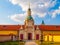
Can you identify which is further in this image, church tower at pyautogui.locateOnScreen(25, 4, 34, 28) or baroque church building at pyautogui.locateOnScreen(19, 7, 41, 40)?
church tower at pyautogui.locateOnScreen(25, 4, 34, 28)

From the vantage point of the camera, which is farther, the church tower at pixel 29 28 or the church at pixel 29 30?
the church tower at pixel 29 28

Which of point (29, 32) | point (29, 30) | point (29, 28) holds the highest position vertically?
point (29, 28)

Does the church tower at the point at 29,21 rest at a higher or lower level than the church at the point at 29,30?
higher

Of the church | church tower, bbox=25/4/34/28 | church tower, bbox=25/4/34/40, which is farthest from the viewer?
church tower, bbox=25/4/34/28

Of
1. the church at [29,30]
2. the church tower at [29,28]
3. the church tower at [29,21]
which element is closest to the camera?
the church at [29,30]

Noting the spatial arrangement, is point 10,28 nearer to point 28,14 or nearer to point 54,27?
point 28,14

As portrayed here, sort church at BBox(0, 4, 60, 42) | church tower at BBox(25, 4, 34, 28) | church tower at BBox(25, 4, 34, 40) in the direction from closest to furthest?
church at BBox(0, 4, 60, 42) → church tower at BBox(25, 4, 34, 40) → church tower at BBox(25, 4, 34, 28)

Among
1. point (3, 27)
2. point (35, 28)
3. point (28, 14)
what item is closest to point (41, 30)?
point (35, 28)

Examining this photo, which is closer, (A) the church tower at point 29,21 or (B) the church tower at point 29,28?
(B) the church tower at point 29,28

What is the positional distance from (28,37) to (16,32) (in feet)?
10.6

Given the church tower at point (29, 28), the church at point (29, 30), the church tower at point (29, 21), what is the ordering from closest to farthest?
the church at point (29, 30) < the church tower at point (29, 28) < the church tower at point (29, 21)

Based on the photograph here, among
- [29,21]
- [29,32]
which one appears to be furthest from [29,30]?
[29,21]

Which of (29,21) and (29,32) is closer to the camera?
(29,32)

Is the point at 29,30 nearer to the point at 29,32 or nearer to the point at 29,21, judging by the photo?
the point at 29,32
